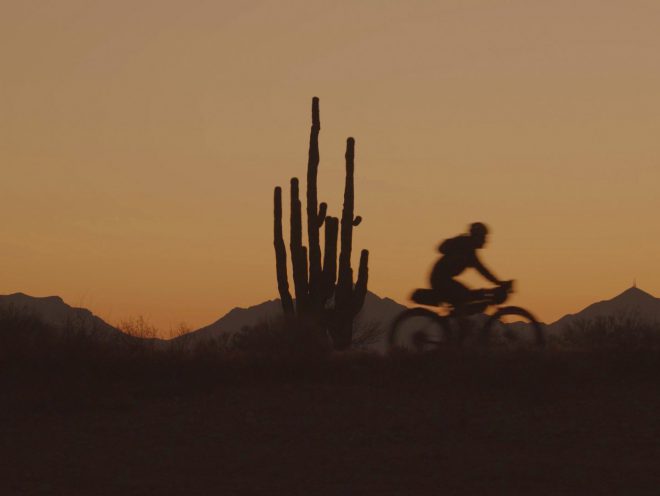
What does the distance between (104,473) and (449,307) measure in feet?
23.6

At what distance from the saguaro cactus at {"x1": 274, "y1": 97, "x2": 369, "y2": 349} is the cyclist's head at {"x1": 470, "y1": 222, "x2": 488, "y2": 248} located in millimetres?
10766

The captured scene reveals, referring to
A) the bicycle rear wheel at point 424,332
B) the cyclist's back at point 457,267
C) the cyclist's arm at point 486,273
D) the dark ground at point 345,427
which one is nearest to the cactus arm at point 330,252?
the bicycle rear wheel at point 424,332

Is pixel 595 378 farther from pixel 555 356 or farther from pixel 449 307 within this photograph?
pixel 449 307

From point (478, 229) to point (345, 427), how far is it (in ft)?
17.0

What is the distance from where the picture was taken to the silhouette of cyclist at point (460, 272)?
721 inches

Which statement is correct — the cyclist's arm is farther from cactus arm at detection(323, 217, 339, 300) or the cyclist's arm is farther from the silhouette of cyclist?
cactus arm at detection(323, 217, 339, 300)

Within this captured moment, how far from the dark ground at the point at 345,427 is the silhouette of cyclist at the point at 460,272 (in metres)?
1.53

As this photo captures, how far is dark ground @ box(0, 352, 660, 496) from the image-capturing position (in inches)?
483

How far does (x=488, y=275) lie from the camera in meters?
18.4

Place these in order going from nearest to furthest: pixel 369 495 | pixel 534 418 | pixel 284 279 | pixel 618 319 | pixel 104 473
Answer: pixel 369 495 → pixel 104 473 → pixel 534 418 → pixel 618 319 → pixel 284 279

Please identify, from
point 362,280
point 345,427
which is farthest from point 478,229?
point 362,280

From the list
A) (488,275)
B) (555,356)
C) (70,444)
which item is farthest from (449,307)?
(70,444)

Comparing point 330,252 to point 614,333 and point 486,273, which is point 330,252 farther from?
point 486,273

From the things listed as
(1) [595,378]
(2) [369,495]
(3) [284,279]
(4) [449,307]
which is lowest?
(2) [369,495]
